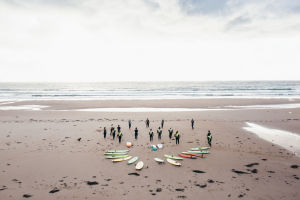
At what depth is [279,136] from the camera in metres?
17.0

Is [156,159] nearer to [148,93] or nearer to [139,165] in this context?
[139,165]

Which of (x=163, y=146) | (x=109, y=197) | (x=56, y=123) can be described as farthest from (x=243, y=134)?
(x=56, y=123)

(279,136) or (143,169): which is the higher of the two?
(279,136)

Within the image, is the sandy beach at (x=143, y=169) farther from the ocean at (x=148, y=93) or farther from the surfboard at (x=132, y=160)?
the ocean at (x=148, y=93)

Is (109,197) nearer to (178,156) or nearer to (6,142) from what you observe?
(178,156)

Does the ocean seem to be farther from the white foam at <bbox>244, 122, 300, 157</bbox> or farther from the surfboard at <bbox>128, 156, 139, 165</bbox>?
the surfboard at <bbox>128, 156, 139, 165</bbox>

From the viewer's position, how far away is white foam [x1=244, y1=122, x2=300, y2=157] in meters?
14.3

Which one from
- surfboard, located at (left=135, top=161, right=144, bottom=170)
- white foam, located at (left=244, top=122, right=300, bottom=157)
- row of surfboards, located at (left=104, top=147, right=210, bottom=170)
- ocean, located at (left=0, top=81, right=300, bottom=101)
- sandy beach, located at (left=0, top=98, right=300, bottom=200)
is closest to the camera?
sandy beach, located at (left=0, top=98, right=300, bottom=200)

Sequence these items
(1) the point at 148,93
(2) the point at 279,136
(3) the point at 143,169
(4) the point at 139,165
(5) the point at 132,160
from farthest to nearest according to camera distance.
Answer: (1) the point at 148,93
(2) the point at 279,136
(5) the point at 132,160
(4) the point at 139,165
(3) the point at 143,169

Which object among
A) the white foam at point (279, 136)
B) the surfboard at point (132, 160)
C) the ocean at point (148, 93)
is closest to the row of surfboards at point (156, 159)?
the surfboard at point (132, 160)

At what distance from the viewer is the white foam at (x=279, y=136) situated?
1430 cm

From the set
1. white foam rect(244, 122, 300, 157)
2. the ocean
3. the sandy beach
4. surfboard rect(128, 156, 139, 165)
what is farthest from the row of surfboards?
the ocean

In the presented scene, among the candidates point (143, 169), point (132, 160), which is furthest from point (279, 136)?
point (132, 160)

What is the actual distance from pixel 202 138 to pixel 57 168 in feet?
37.3
